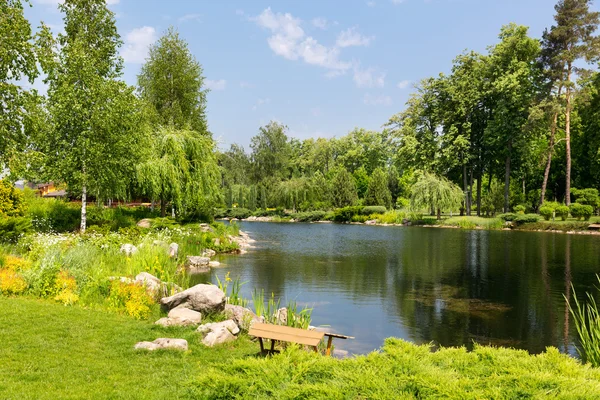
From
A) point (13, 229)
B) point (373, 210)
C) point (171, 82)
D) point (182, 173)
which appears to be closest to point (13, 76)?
point (13, 229)

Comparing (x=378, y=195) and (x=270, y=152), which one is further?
(x=270, y=152)

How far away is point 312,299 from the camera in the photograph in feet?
37.9

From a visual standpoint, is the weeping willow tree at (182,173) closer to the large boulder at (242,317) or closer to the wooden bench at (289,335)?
the large boulder at (242,317)

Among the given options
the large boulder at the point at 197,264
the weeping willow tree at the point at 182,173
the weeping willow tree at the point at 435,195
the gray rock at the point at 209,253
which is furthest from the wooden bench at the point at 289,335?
the weeping willow tree at the point at 435,195

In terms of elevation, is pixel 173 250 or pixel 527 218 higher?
pixel 527 218

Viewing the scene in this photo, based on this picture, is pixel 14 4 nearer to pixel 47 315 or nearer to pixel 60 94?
pixel 60 94

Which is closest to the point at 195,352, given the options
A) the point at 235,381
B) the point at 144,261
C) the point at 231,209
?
the point at 235,381

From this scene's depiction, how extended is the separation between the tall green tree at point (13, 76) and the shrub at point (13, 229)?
10.8ft

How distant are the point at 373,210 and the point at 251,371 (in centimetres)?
4238

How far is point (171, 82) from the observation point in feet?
95.8

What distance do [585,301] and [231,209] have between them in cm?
4272

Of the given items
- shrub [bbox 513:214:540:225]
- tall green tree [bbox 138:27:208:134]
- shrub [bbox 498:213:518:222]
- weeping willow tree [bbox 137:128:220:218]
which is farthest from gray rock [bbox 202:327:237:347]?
shrub [bbox 498:213:518:222]

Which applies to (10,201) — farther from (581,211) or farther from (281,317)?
(581,211)

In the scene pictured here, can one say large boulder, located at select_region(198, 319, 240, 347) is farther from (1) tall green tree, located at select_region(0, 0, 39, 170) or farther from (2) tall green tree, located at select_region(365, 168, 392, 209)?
(2) tall green tree, located at select_region(365, 168, 392, 209)
